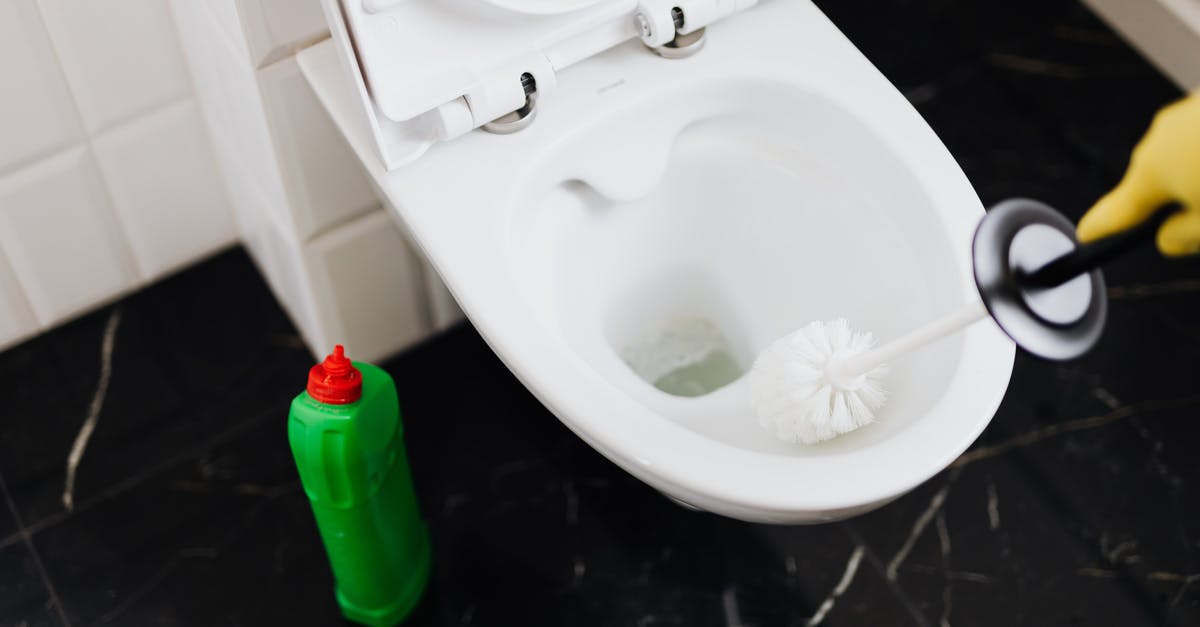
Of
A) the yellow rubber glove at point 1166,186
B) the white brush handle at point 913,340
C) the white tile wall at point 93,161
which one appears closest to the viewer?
the yellow rubber glove at point 1166,186

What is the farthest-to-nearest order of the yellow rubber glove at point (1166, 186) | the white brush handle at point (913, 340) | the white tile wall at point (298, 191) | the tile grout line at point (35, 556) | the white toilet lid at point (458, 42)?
the tile grout line at point (35, 556) < the white tile wall at point (298, 191) < the white toilet lid at point (458, 42) < the white brush handle at point (913, 340) < the yellow rubber glove at point (1166, 186)

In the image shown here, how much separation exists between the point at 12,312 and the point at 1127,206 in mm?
1097

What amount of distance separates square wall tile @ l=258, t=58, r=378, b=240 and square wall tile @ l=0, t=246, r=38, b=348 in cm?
34

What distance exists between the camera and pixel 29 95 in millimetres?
1062

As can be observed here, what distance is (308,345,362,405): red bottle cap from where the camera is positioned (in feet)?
2.97

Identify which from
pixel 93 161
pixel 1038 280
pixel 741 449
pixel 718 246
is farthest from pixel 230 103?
pixel 1038 280

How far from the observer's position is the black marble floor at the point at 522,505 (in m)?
1.16

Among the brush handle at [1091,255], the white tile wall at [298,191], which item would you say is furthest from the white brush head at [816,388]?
the white tile wall at [298,191]

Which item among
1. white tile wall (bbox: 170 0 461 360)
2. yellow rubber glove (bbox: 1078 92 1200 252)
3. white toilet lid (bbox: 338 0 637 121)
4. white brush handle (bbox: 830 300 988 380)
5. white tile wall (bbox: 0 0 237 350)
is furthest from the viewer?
white tile wall (bbox: 0 0 237 350)

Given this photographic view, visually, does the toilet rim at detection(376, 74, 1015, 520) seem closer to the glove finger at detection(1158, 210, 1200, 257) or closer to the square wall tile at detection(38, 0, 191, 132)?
the glove finger at detection(1158, 210, 1200, 257)

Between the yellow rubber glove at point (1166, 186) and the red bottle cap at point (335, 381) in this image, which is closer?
the yellow rubber glove at point (1166, 186)

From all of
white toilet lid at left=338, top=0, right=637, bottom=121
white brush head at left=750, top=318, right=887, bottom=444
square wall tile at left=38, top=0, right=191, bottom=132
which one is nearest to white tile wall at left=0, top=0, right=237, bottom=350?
square wall tile at left=38, top=0, right=191, bottom=132

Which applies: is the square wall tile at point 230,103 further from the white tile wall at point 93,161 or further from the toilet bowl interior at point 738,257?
the toilet bowl interior at point 738,257

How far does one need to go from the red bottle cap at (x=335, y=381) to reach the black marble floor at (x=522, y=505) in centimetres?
33
